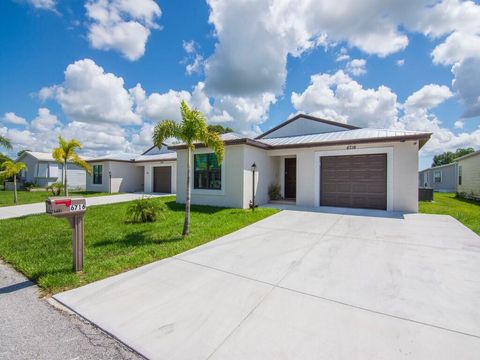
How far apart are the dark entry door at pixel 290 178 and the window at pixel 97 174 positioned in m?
17.0

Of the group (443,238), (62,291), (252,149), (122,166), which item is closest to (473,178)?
(443,238)

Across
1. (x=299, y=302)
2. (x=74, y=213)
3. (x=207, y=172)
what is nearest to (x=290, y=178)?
(x=207, y=172)

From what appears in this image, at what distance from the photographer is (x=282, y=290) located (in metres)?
3.39

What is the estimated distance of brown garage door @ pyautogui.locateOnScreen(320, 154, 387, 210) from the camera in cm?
1003

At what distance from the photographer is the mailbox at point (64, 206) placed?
347 centimetres

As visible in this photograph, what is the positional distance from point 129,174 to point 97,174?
2.84 m

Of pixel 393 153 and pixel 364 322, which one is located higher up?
pixel 393 153

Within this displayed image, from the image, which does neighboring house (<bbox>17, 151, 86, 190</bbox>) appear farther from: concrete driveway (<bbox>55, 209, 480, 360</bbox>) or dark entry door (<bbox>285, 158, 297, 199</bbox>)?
concrete driveway (<bbox>55, 209, 480, 360</bbox>)

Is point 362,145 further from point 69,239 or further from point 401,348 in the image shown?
point 69,239

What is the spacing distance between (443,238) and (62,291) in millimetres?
8192

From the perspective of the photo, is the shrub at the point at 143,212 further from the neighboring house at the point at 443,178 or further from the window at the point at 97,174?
the neighboring house at the point at 443,178

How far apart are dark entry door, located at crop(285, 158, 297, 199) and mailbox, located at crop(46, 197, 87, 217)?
10887 mm

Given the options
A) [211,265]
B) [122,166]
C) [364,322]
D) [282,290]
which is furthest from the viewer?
[122,166]

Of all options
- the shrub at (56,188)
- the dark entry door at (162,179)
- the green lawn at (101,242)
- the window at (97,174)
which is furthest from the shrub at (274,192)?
the window at (97,174)
